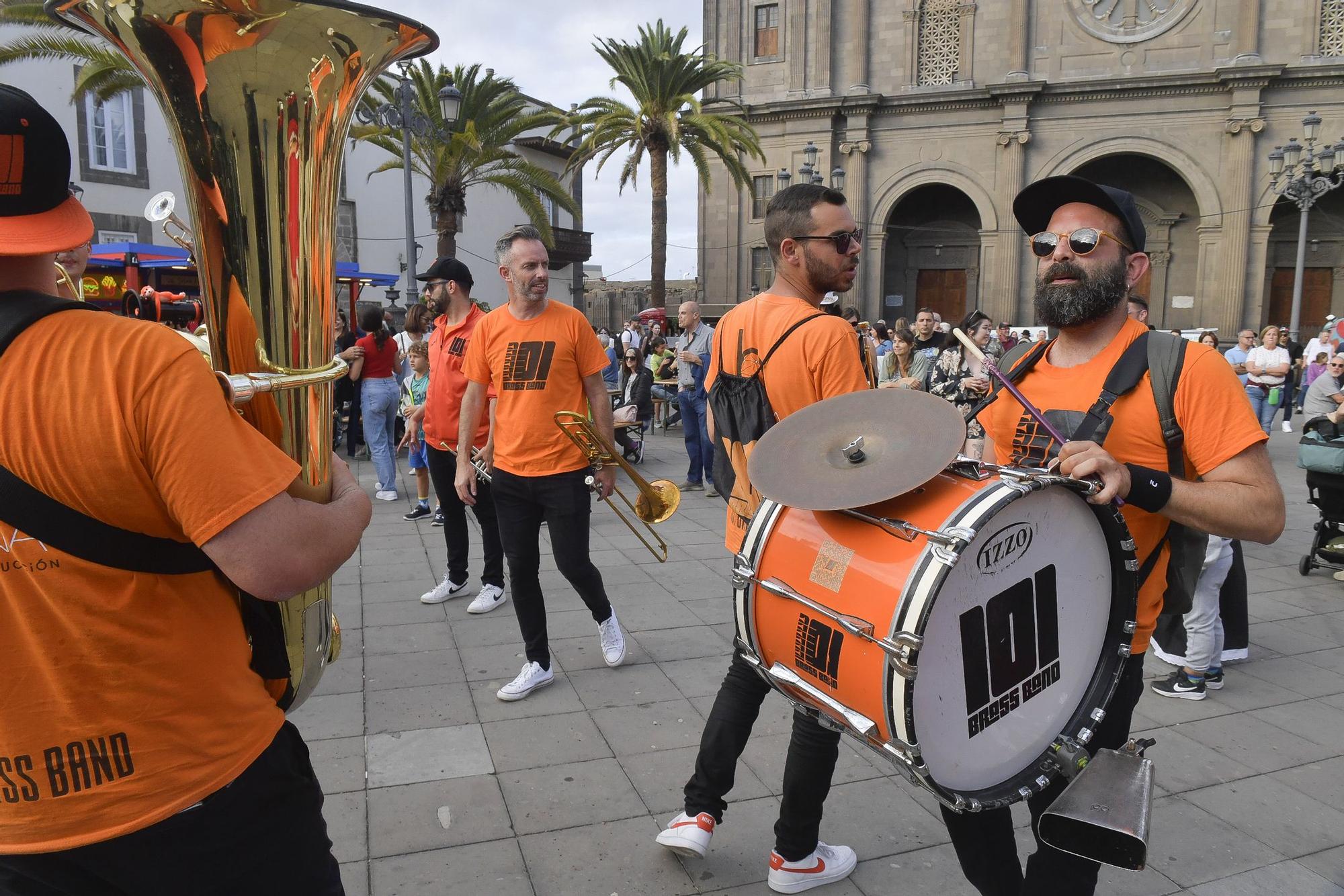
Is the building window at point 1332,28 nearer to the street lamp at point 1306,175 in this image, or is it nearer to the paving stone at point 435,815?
the street lamp at point 1306,175

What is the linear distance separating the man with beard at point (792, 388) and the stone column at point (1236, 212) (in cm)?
2917

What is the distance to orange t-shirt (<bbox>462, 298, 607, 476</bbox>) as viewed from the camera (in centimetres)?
Answer: 400

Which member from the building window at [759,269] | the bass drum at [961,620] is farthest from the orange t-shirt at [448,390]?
the building window at [759,269]

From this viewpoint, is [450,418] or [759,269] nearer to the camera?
[450,418]

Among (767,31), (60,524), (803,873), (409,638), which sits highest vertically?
(767,31)

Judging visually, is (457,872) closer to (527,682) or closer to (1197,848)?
(527,682)

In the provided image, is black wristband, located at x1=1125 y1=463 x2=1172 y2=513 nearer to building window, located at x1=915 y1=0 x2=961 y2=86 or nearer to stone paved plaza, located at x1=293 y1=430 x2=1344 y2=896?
stone paved plaza, located at x1=293 y1=430 x2=1344 y2=896

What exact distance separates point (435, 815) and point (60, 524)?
2.15 metres

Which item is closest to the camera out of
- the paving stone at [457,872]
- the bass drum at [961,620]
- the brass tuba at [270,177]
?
the brass tuba at [270,177]

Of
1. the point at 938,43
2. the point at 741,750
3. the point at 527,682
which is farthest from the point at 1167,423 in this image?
the point at 938,43

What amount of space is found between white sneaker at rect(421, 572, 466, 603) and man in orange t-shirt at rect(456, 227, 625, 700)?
143cm

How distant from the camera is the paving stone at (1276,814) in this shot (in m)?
2.96

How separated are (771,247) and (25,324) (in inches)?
84.7

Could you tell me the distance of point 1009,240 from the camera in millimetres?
28203
